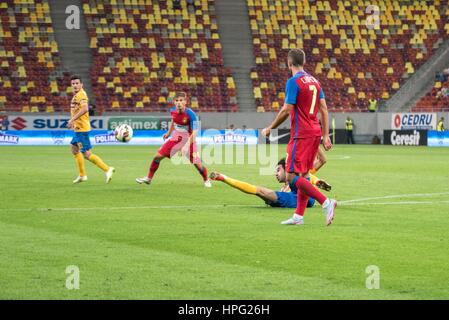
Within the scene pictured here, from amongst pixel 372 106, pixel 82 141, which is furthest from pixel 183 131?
pixel 372 106

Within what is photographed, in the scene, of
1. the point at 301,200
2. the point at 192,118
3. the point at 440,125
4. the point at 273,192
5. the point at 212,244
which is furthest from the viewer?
the point at 440,125

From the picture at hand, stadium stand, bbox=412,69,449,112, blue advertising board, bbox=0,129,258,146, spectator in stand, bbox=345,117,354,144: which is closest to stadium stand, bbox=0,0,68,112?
blue advertising board, bbox=0,129,258,146

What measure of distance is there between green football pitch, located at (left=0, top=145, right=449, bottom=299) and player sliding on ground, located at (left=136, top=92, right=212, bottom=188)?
539 mm

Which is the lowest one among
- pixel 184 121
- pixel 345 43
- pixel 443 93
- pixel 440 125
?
pixel 440 125

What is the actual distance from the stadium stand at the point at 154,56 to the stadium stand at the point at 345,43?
2721 millimetres

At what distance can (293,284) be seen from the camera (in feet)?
27.3

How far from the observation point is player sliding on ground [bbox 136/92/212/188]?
20656mm

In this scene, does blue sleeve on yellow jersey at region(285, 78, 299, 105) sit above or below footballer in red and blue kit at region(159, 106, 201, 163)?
above

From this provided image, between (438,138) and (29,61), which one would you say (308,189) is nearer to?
(438,138)

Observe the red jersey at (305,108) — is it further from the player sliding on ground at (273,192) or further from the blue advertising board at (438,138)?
the blue advertising board at (438,138)

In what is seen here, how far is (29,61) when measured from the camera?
54.5 metres

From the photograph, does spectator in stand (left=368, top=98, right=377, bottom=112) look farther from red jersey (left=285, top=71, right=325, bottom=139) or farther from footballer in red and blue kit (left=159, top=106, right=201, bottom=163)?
red jersey (left=285, top=71, right=325, bottom=139)

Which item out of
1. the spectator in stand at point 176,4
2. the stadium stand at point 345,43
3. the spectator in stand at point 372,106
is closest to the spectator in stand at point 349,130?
the spectator in stand at point 372,106

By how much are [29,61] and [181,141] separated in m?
35.5
